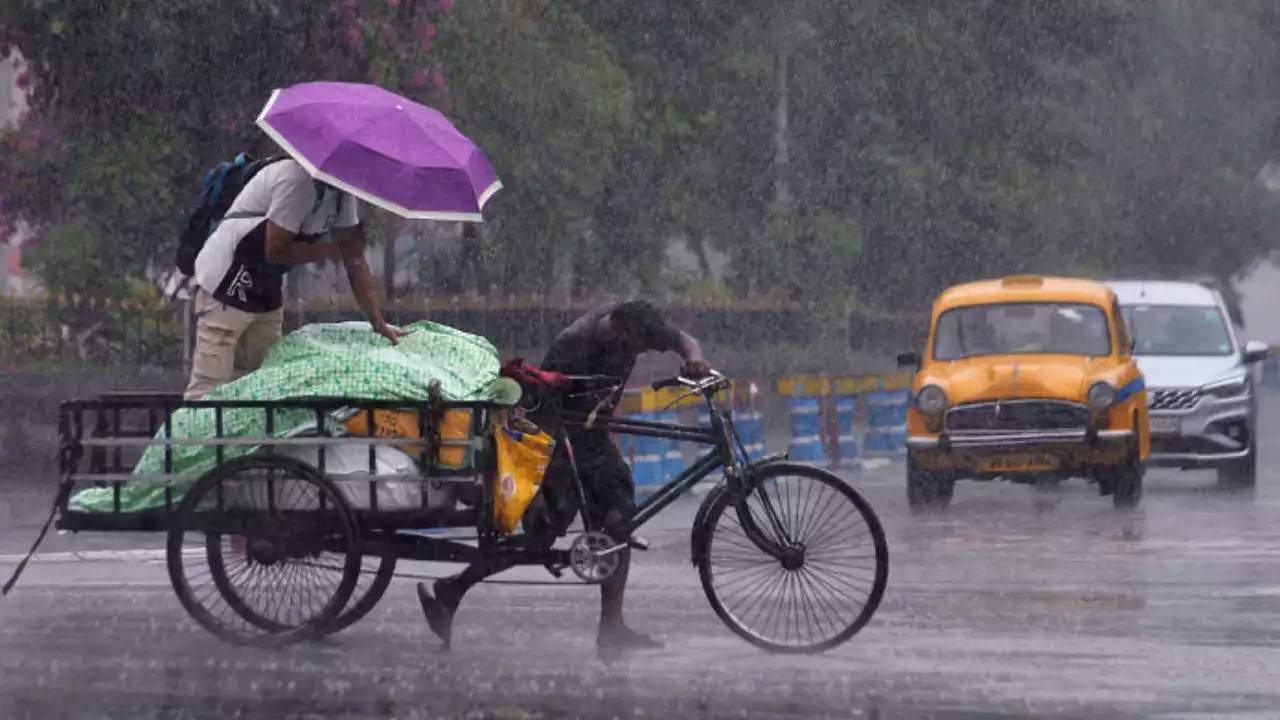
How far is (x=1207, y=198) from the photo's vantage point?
5006 cm

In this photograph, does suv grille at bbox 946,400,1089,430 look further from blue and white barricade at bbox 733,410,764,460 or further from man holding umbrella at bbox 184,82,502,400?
man holding umbrella at bbox 184,82,502,400

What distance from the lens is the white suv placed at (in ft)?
67.5

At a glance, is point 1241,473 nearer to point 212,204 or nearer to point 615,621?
point 615,621

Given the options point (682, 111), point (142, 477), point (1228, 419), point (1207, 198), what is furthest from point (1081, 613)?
point (1207, 198)

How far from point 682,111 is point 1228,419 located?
1364 cm

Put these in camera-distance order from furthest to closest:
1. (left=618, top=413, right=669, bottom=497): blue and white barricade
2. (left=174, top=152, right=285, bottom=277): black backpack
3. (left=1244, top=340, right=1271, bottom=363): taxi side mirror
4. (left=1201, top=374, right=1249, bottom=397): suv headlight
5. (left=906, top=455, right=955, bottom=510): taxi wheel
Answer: (left=1244, top=340, right=1271, bottom=363): taxi side mirror < (left=1201, top=374, right=1249, bottom=397): suv headlight < (left=618, top=413, right=669, bottom=497): blue and white barricade < (left=906, top=455, right=955, bottom=510): taxi wheel < (left=174, top=152, right=285, bottom=277): black backpack

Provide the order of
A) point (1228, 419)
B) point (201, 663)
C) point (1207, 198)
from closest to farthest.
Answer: point (201, 663) → point (1228, 419) → point (1207, 198)

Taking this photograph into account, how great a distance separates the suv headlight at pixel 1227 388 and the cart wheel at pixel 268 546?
1263 centimetres

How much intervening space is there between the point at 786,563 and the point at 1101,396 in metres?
9.20

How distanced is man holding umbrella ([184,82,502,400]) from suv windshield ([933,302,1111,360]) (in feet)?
33.2

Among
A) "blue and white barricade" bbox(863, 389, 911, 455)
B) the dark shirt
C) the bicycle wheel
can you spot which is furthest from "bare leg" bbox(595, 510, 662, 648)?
"blue and white barricade" bbox(863, 389, 911, 455)

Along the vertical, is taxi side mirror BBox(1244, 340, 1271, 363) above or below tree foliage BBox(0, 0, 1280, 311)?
below

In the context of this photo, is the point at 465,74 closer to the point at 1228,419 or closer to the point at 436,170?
the point at 1228,419

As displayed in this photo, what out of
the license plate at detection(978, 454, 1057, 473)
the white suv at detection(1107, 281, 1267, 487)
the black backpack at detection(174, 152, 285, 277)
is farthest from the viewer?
the white suv at detection(1107, 281, 1267, 487)
